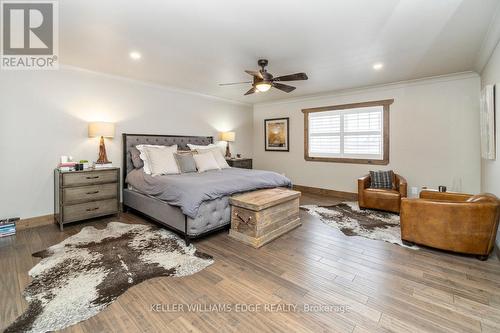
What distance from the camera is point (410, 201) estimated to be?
2902mm

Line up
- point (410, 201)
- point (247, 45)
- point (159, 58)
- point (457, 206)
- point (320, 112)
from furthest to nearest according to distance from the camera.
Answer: point (320, 112) → point (159, 58) → point (247, 45) → point (410, 201) → point (457, 206)

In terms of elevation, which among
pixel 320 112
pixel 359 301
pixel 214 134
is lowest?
pixel 359 301

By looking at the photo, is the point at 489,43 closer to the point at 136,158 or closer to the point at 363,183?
the point at 363,183

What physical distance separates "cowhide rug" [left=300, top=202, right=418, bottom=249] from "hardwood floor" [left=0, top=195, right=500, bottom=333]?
305 millimetres

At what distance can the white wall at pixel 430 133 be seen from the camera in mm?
4246

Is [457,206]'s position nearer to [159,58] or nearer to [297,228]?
[297,228]

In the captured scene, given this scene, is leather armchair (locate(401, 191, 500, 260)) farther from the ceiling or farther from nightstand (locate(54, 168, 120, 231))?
nightstand (locate(54, 168, 120, 231))

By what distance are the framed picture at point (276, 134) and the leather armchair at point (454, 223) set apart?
4.05m

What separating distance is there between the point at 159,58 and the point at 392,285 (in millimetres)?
4021

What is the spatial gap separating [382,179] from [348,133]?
1380 millimetres

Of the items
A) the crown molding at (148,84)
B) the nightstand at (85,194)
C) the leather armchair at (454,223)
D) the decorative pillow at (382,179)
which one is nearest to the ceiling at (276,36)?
the crown molding at (148,84)

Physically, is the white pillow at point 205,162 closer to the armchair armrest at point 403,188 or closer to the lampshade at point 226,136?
the lampshade at point 226,136

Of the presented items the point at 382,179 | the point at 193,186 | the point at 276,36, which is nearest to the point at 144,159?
the point at 193,186

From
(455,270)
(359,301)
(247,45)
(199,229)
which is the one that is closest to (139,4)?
(247,45)
